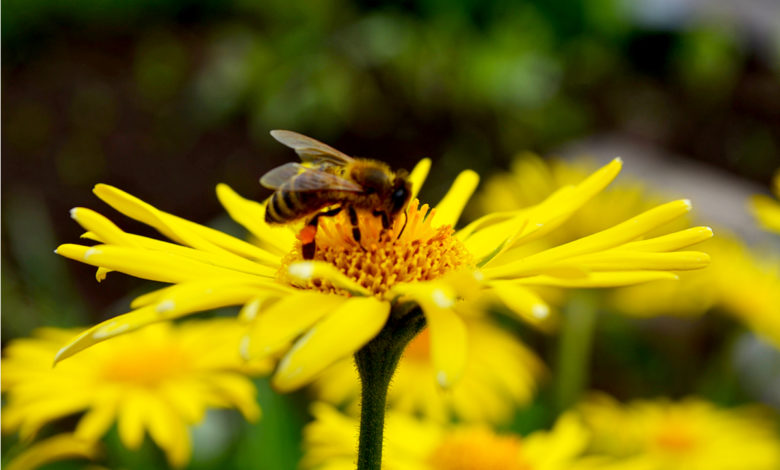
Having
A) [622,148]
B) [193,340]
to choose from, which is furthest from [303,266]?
[622,148]

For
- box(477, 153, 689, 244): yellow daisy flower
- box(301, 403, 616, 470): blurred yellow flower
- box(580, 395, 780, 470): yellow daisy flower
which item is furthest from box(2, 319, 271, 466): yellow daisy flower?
box(477, 153, 689, 244): yellow daisy flower

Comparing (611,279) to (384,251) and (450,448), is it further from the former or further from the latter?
(450,448)

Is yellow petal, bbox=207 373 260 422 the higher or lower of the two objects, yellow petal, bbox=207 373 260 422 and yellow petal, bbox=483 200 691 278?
the lower

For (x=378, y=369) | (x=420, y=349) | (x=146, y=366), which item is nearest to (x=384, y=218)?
(x=378, y=369)

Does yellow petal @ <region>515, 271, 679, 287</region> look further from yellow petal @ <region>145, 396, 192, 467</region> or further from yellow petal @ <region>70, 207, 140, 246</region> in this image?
yellow petal @ <region>145, 396, 192, 467</region>

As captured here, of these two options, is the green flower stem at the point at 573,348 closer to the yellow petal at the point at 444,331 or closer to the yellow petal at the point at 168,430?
the yellow petal at the point at 168,430

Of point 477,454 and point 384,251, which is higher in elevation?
point 384,251
